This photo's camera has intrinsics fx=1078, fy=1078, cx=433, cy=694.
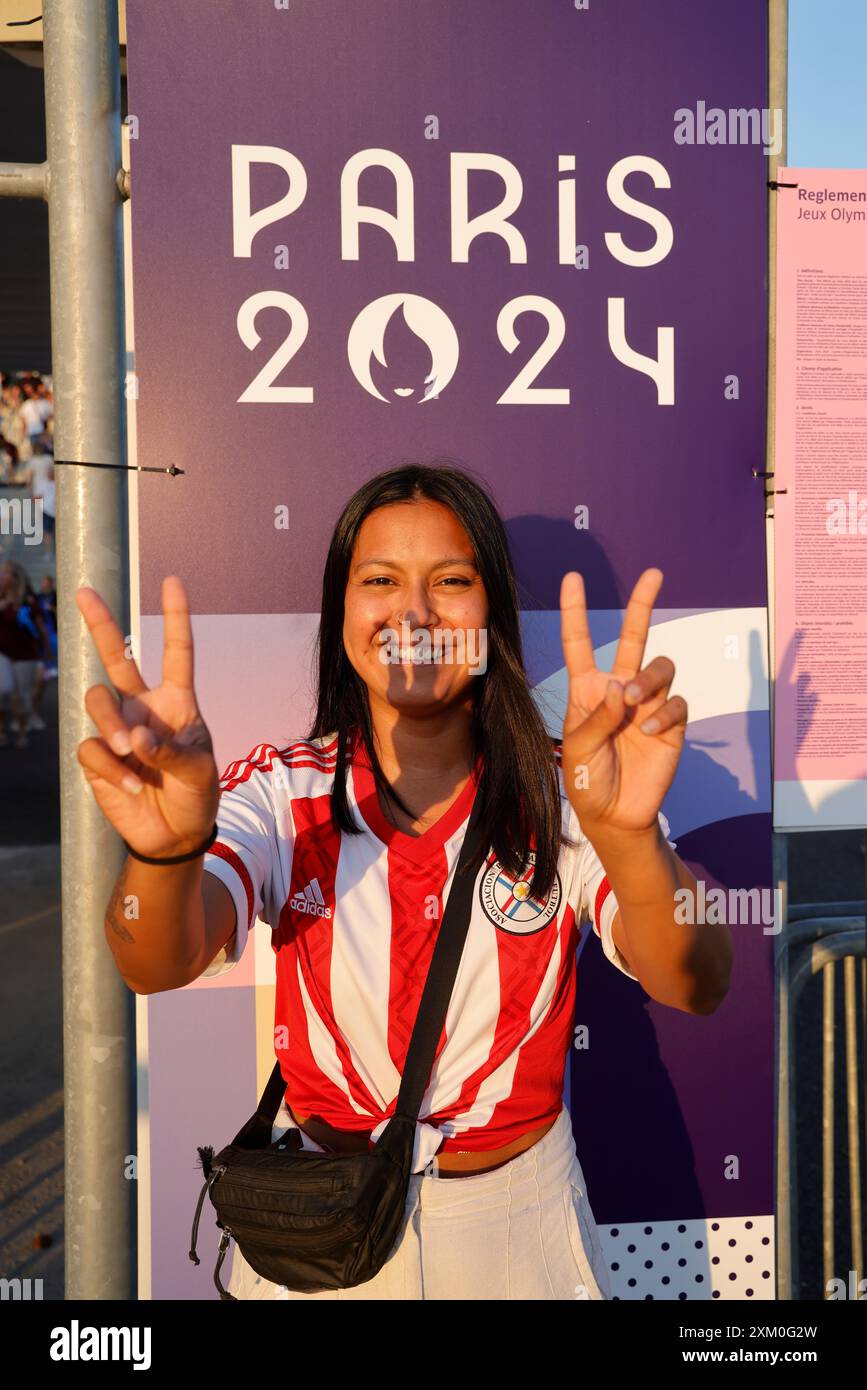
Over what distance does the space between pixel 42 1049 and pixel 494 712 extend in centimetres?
388

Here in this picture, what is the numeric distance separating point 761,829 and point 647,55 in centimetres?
192

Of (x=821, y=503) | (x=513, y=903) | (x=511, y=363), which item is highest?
(x=511, y=363)

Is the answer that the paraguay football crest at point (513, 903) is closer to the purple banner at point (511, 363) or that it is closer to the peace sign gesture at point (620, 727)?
the peace sign gesture at point (620, 727)

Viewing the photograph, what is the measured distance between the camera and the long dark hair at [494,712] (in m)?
1.91

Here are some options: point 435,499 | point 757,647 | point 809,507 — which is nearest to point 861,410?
point 809,507

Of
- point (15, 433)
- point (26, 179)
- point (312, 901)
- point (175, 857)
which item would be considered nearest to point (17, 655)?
point (26, 179)

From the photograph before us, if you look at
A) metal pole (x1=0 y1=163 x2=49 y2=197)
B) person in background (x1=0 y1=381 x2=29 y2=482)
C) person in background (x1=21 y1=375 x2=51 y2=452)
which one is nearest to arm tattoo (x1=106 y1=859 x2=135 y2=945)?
metal pole (x1=0 y1=163 x2=49 y2=197)

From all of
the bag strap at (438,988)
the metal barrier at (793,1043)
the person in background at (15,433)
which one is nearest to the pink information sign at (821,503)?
the metal barrier at (793,1043)

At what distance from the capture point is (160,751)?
1525 mm

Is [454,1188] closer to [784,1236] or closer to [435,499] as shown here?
[435,499]

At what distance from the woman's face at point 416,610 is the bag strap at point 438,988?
25 centimetres

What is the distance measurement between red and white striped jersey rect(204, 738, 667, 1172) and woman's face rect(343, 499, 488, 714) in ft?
0.76

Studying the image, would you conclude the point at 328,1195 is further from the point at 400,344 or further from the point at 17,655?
the point at 17,655
